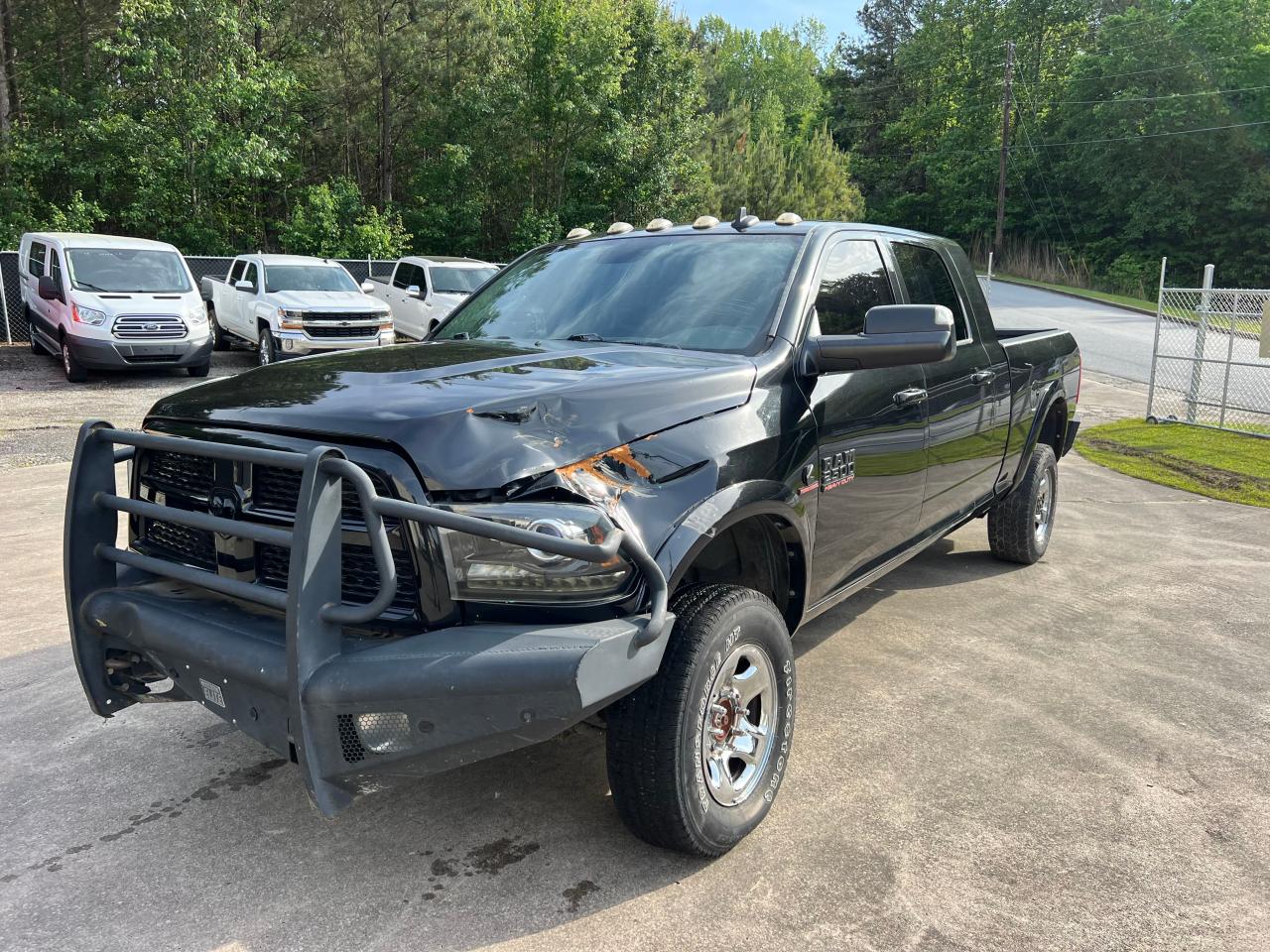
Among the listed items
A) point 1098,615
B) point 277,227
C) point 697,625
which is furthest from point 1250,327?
point 277,227

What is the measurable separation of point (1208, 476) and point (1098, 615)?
547 cm

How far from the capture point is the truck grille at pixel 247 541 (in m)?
2.50

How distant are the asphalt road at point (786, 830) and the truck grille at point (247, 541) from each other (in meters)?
0.90

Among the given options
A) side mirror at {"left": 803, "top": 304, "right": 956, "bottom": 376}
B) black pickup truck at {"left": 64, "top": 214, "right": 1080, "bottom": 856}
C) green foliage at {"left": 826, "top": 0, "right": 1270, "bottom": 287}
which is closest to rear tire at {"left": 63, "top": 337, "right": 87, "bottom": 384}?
black pickup truck at {"left": 64, "top": 214, "right": 1080, "bottom": 856}

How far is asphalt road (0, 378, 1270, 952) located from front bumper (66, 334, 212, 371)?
1005 centimetres

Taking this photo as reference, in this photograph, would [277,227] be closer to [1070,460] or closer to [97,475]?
[1070,460]

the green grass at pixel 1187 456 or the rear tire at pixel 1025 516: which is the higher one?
the rear tire at pixel 1025 516

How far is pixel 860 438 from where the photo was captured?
12.4 feet

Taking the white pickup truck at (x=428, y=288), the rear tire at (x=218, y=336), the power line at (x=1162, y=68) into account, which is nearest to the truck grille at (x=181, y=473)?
the white pickup truck at (x=428, y=288)

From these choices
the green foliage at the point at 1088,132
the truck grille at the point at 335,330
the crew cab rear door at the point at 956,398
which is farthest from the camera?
the green foliage at the point at 1088,132

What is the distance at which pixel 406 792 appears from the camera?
11.1 feet

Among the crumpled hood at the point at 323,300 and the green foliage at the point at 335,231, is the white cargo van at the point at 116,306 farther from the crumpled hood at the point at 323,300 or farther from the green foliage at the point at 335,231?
the green foliage at the point at 335,231

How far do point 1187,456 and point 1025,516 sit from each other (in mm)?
6090

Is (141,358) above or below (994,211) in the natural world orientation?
below
